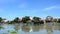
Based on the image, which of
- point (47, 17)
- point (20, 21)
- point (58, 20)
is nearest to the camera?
point (58, 20)

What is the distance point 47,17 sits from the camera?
55.2 metres

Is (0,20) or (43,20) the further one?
(0,20)

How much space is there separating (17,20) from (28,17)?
19.4 ft

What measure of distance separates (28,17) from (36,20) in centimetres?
863

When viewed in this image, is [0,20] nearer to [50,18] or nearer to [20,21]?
[20,21]

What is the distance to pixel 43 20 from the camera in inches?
2185

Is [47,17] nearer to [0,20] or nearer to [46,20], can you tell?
[46,20]

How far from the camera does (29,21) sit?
56188 mm

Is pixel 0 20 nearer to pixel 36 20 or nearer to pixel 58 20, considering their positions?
pixel 36 20

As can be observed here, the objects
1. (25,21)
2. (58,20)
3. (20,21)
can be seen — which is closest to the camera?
(58,20)

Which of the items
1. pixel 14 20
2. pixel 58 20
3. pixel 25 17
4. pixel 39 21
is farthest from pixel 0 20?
pixel 58 20

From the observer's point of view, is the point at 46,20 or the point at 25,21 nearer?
the point at 46,20

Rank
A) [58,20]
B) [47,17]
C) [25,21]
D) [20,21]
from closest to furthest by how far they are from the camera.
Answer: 1. [58,20]
2. [47,17]
3. [25,21]
4. [20,21]

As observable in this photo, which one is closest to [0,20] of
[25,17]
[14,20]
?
[14,20]
